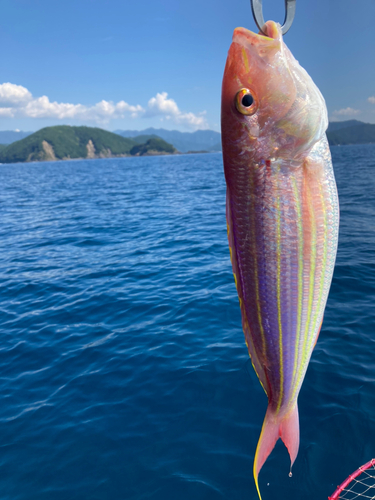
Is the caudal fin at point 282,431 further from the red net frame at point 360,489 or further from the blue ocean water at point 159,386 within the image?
the blue ocean water at point 159,386

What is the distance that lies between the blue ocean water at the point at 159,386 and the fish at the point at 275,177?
12.3 feet

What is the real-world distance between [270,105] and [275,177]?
389 millimetres

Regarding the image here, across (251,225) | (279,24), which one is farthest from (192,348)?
(279,24)

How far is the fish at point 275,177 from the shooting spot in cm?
184

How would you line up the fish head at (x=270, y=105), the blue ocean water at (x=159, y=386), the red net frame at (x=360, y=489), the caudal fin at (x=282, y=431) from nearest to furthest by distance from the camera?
Result: the fish head at (x=270, y=105), the caudal fin at (x=282, y=431), the red net frame at (x=360, y=489), the blue ocean water at (x=159, y=386)

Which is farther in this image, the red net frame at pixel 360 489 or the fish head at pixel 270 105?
the red net frame at pixel 360 489

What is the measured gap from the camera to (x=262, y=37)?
6.13 ft

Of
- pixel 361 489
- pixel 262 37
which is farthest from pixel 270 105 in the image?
pixel 361 489

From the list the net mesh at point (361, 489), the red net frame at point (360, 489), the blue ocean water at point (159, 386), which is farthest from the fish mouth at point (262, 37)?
the blue ocean water at point (159, 386)

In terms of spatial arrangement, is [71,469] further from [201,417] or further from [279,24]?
[279,24]

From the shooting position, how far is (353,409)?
5.38 m

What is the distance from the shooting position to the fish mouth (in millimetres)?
1853

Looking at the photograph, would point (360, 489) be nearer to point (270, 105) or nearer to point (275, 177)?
point (275, 177)

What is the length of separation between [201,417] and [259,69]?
5.24 metres
